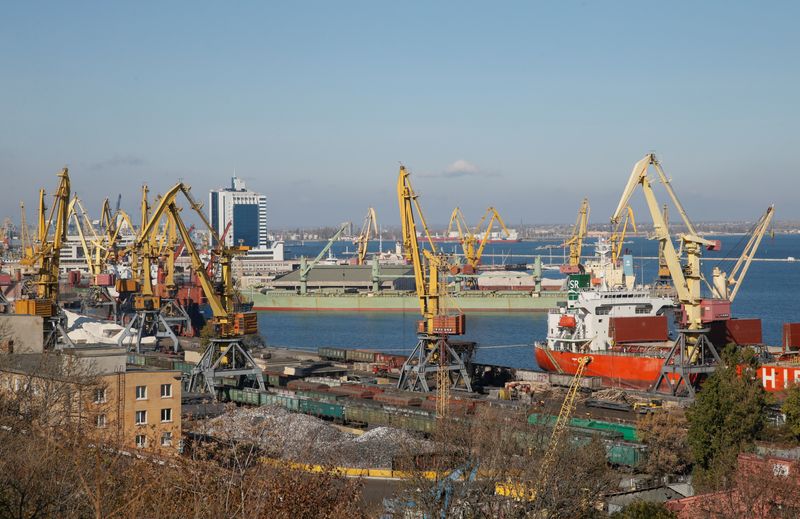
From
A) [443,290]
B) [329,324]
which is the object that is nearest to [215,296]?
[443,290]

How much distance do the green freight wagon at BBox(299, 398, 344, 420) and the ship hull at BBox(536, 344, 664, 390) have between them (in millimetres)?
11861

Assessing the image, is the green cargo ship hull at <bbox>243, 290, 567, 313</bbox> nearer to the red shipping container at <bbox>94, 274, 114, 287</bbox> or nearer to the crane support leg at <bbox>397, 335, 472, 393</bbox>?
the red shipping container at <bbox>94, 274, 114, 287</bbox>

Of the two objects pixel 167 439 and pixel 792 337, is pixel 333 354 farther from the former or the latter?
pixel 167 439

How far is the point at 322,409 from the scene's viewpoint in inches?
1344

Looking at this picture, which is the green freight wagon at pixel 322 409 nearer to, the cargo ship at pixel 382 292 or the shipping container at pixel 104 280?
the shipping container at pixel 104 280

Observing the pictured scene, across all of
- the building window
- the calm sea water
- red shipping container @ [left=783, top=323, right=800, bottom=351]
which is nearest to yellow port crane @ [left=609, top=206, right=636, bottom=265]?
the calm sea water

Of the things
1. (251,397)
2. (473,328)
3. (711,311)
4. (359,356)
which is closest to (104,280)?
(473,328)

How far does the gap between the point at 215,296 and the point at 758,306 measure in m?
55.9

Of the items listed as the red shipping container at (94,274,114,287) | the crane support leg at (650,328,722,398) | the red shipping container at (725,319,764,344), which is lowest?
the crane support leg at (650,328,722,398)

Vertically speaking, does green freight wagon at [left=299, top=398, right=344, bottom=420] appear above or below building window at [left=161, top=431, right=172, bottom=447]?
below

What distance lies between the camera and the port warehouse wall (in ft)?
85.8

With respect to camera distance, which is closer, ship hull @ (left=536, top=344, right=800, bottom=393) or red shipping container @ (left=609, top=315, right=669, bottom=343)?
ship hull @ (left=536, top=344, right=800, bottom=393)

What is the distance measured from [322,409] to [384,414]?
2.75 m

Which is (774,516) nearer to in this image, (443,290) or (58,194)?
(443,290)
